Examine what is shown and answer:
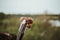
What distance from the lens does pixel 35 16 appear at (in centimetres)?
153

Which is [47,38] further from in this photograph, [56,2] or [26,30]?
[56,2]

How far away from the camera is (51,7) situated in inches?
60.6

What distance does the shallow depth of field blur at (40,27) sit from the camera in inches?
59.0

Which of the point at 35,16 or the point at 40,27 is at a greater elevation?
the point at 35,16

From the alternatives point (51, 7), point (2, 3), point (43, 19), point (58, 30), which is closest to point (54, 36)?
point (58, 30)

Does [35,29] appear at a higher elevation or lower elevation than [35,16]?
lower

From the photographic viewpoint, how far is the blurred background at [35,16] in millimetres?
1503

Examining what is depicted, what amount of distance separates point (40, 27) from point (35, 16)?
0.15 m

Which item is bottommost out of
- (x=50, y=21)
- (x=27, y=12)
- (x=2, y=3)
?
(x=50, y=21)

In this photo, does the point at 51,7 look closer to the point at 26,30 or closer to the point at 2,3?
the point at 26,30

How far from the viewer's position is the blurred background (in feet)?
4.93

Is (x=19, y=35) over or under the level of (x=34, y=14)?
under

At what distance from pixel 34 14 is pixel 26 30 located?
22 centimetres

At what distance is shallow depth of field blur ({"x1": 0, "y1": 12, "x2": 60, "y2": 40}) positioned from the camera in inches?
59.0
